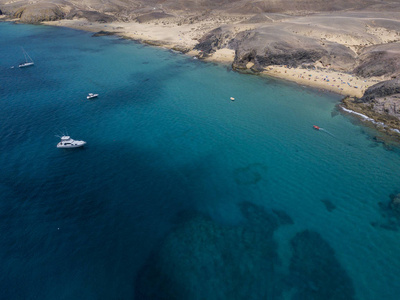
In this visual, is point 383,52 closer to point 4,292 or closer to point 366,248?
point 366,248

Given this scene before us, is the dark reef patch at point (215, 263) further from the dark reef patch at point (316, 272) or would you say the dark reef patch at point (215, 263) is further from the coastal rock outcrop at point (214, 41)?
the coastal rock outcrop at point (214, 41)

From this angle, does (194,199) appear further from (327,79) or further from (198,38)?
(198,38)

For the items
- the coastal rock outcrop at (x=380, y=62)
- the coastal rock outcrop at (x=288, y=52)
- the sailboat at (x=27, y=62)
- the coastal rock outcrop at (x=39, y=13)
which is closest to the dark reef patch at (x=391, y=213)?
the coastal rock outcrop at (x=380, y=62)

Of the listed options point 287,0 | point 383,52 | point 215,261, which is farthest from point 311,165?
point 287,0

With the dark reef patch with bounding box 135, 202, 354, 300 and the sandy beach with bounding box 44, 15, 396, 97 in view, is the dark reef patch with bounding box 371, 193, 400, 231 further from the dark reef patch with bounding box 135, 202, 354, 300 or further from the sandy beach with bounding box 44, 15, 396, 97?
the sandy beach with bounding box 44, 15, 396, 97

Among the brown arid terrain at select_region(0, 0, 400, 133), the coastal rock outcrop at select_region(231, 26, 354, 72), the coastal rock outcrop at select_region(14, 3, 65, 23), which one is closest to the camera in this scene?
the brown arid terrain at select_region(0, 0, 400, 133)

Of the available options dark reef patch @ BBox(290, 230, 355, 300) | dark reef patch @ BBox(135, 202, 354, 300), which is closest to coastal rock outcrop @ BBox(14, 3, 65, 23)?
dark reef patch @ BBox(135, 202, 354, 300)

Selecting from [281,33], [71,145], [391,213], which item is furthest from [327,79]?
[71,145]
